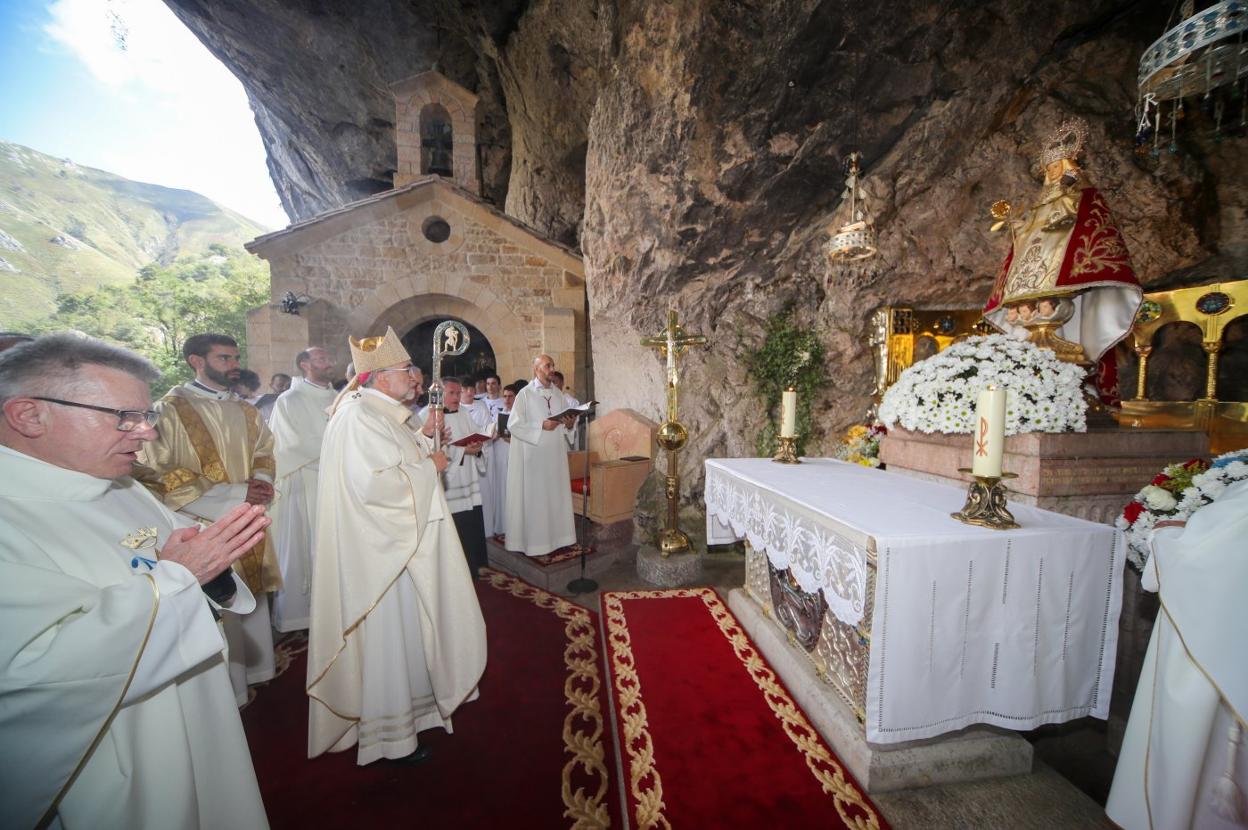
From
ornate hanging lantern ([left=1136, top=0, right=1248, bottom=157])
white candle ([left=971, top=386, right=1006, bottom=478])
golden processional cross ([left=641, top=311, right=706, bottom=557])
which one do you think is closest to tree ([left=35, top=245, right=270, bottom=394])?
golden processional cross ([left=641, top=311, right=706, bottom=557])

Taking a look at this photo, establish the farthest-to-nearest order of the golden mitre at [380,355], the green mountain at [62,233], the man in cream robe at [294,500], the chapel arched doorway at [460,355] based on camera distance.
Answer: the green mountain at [62,233], the chapel arched doorway at [460,355], the man in cream robe at [294,500], the golden mitre at [380,355]

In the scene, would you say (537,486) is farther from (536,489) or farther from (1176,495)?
(1176,495)

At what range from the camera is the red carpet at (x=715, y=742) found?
2.12 m

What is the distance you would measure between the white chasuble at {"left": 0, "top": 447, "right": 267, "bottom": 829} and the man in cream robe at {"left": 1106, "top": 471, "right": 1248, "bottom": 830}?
121 inches

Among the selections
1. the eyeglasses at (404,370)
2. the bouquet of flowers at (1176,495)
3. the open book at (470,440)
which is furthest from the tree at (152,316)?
the bouquet of flowers at (1176,495)

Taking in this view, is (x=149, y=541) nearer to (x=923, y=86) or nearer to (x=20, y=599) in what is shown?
(x=20, y=599)

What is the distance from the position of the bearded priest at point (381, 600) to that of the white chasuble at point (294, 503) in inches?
75.7

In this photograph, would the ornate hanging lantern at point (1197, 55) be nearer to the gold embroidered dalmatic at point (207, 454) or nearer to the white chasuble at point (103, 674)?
the white chasuble at point (103, 674)

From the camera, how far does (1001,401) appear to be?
2.00 meters

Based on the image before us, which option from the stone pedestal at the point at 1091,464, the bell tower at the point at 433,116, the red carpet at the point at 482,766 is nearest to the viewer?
the red carpet at the point at 482,766

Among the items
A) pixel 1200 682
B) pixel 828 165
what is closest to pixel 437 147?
pixel 828 165

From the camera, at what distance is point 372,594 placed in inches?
96.3

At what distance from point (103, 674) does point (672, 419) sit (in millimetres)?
4627

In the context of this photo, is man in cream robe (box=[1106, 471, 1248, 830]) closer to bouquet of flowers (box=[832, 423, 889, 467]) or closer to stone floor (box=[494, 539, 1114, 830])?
stone floor (box=[494, 539, 1114, 830])
